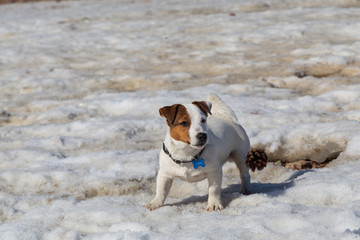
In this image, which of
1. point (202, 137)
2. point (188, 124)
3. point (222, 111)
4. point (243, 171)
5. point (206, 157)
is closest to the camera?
point (202, 137)

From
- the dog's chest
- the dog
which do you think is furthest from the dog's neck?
the dog's chest

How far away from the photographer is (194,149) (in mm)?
4590

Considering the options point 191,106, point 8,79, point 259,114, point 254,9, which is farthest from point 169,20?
point 191,106

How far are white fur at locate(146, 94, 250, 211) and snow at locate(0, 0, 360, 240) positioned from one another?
242 mm

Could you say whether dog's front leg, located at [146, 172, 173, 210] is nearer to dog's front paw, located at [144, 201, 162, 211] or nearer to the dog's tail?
dog's front paw, located at [144, 201, 162, 211]

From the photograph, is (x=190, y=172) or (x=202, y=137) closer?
(x=202, y=137)

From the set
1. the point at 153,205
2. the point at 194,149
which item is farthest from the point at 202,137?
the point at 153,205

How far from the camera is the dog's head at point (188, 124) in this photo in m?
4.30

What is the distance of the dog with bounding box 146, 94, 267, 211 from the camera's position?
443 centimetres

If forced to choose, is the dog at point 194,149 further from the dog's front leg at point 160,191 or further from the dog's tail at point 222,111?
the dog's tail at point 222,111

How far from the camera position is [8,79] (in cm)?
1117

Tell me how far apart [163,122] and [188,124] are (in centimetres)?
369

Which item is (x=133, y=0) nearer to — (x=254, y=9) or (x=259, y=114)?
(x=254, y=9)

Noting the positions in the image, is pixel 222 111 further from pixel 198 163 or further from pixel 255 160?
pixel 198 163
